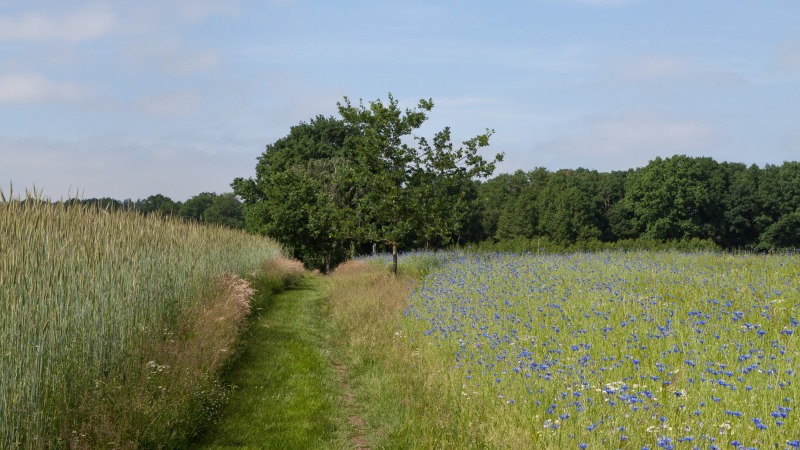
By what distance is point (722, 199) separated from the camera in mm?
58219

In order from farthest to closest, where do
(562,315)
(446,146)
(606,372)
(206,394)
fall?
1. (446,146)
2. (562,315)
3. (206,394)
4. (606,372)

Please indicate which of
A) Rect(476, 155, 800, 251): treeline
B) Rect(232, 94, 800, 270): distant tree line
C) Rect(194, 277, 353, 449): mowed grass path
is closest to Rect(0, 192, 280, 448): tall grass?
Rect(194, 277, 353, 449): mowed grass path

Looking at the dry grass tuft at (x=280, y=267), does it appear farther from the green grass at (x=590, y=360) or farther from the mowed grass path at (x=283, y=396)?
the green grass at (x=590, y=360)

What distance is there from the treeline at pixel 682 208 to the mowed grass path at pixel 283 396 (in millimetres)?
39811

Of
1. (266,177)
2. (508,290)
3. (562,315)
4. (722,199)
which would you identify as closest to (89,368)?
(562,315)

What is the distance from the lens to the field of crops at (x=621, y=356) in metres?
4.97

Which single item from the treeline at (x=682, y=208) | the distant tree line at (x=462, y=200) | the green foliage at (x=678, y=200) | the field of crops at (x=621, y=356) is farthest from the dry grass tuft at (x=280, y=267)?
the green foliage at (x=678, y=200)

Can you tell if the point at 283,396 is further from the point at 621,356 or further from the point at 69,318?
the point at 621,356

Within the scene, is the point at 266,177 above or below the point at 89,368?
above

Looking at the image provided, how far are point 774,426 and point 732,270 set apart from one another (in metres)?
8.69

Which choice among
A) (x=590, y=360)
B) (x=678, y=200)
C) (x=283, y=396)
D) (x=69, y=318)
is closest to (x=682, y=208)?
(x=678, y=200)

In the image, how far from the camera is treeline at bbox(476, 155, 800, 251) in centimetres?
5422

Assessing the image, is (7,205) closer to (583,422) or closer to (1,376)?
(1,376)

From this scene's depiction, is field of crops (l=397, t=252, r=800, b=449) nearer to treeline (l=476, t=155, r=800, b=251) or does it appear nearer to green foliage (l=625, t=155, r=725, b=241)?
treeline (l=476, t=155, r=800, b=251)
